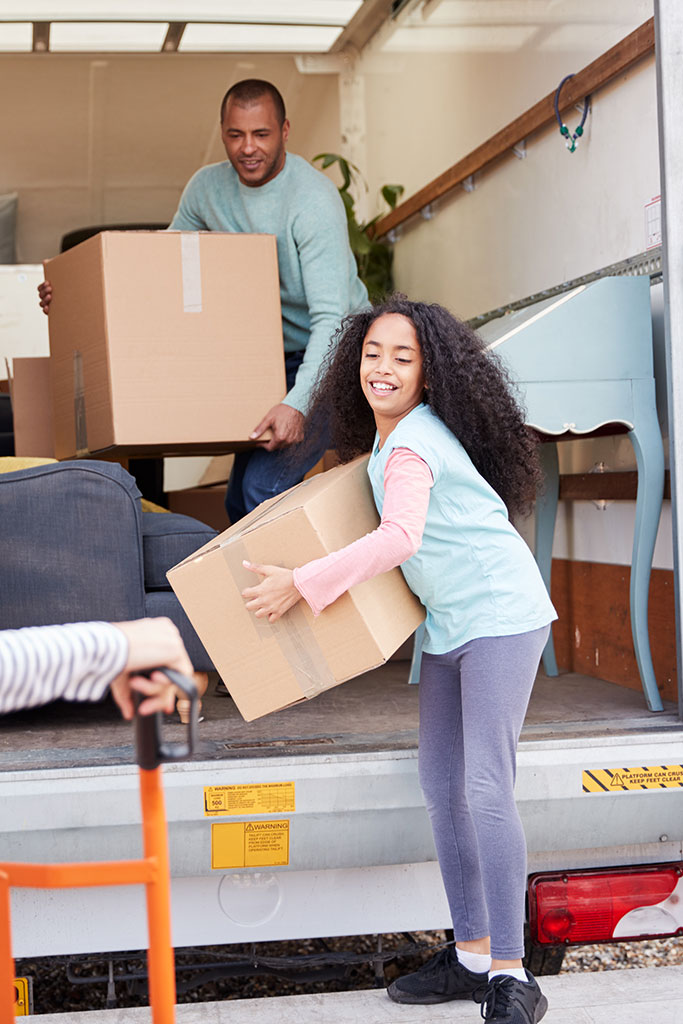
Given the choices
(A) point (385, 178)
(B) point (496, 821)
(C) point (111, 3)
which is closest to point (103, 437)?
(B) point (496, 821)

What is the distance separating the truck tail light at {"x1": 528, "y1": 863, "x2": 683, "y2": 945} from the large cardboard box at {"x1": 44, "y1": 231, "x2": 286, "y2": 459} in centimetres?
116

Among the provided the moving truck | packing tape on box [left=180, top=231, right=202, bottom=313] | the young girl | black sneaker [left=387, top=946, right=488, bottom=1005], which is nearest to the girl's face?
the young girl

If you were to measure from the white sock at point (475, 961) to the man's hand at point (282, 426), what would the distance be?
1.15m

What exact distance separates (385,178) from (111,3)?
1332mm

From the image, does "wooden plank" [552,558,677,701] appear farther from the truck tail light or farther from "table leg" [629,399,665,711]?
the truck tail light

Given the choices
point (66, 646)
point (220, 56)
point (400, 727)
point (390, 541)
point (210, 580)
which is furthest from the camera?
point (220, 56)

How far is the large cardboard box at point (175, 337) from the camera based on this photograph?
243 cm

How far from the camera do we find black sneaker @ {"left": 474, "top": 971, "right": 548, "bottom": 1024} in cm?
168

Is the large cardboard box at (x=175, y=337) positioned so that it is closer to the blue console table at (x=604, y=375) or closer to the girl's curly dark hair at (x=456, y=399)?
the girl's curly dark hair at (x=456, y=399)

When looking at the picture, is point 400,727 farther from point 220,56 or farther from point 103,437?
point 220,56

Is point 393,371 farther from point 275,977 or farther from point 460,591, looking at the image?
point 275,977

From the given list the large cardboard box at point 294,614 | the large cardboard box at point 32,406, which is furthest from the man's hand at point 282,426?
the large cardboard box at point 32,406

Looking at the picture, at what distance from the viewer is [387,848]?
5.93 feet

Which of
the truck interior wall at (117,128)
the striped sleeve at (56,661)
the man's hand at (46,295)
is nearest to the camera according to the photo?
the striped sleeve at (56,661)
